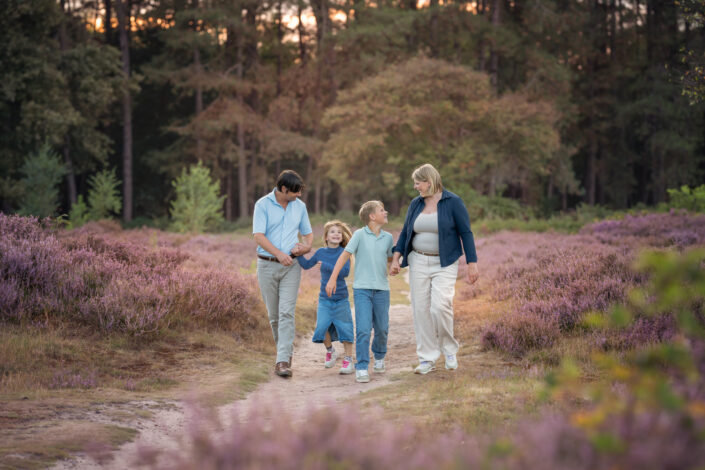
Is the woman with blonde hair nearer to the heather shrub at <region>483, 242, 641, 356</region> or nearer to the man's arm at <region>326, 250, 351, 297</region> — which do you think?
the man's arm at <region>326, 250, 351, 297</region>

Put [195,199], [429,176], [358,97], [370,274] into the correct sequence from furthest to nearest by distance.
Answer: [358,97], [195,199], [370,274], [429,176]

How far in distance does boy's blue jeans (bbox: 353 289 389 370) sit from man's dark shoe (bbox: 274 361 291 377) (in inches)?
33.1

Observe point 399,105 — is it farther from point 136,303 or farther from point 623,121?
point 136,303

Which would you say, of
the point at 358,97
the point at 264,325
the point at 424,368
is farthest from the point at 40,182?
the point at 424,368

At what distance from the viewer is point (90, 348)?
23.2 feet

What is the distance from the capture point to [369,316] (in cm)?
724

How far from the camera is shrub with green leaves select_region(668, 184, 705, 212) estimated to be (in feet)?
63.9

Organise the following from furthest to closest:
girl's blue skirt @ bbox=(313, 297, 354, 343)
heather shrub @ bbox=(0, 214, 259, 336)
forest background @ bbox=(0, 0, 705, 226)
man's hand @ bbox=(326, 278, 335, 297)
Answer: forest background @ bbox=(0, 0, 705, 226) < girl's blue skirt @ bbox=(313, 297, 354, 343) < heather shrub @ bbox=(0, 214, 259, 336) < man's hand @ bbox=(326, 278, 335, 297)

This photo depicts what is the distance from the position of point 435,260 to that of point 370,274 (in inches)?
31.2

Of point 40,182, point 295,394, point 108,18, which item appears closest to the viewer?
point 295,394

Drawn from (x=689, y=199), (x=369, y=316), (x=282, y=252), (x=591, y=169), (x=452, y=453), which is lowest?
(x=369, y=316)

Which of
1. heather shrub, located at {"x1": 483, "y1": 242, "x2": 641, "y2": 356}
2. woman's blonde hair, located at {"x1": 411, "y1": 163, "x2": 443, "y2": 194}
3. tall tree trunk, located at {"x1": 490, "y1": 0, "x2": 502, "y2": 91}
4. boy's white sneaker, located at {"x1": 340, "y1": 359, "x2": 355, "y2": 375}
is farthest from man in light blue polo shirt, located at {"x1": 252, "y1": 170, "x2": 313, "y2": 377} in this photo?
tall tree trunk, located at {"x1": 490, "y1": 0, "x2": 502, "y2": 91}

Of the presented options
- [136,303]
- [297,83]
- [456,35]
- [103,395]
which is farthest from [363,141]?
[103,395]

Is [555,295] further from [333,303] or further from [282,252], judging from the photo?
[282,252]
